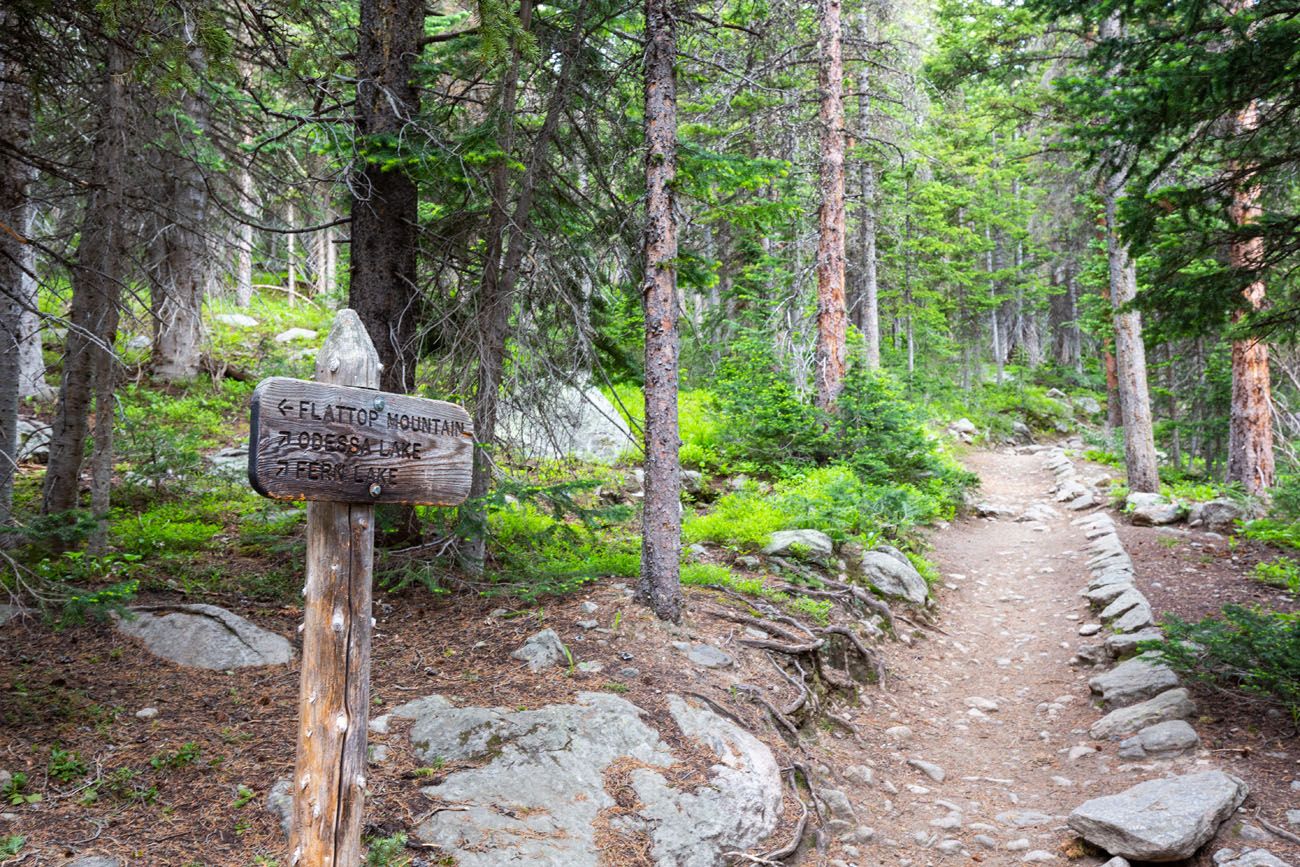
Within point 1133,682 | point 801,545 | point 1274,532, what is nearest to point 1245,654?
point 1133,682

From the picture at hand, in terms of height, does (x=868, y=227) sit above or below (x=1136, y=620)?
above

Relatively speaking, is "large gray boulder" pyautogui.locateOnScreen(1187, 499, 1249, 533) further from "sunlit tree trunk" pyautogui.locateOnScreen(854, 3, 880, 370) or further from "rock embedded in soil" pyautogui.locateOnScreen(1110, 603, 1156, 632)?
"sunlit tree trunk" pyautogui.locateOnScreen(854, 3, 880, 370)

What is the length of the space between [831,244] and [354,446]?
11.8 m

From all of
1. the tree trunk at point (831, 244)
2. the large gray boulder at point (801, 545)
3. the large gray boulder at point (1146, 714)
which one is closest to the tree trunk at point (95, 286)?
the large gray boulder at point (801, 545)

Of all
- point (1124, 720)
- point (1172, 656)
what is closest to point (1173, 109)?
point (1172, 656)

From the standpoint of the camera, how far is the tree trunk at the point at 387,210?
6.55 meters

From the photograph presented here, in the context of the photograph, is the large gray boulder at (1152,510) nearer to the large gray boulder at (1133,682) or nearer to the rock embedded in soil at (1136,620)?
the rock embedded in soil at (1136,620)

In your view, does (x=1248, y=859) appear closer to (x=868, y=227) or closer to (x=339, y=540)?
(x=339, y=540)

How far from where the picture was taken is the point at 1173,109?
6.12m

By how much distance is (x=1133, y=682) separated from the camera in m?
6.71

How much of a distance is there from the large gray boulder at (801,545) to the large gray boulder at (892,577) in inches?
21.7

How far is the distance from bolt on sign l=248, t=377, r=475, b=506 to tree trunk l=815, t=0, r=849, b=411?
34.7 feet

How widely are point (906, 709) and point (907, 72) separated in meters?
13.5

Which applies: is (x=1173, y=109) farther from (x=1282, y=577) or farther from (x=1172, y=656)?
(x=1282, y=577)
